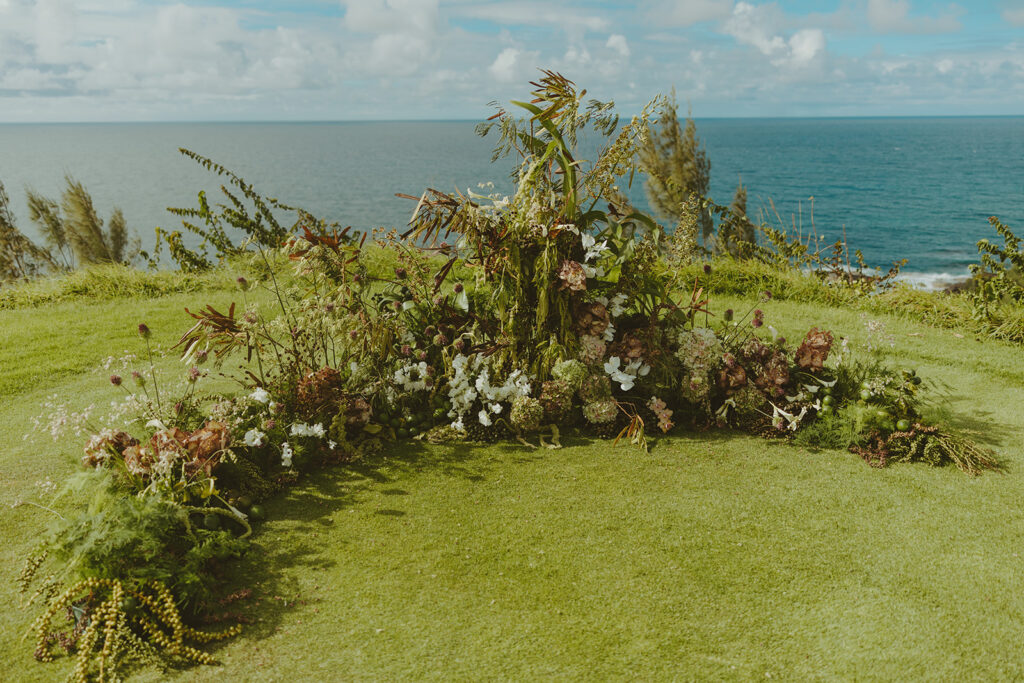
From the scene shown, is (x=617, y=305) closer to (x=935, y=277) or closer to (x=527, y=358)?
(x=527, y=358)

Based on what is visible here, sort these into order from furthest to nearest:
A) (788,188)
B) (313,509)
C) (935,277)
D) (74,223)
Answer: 1. (788,188)
2. (935,277)
3. (74,223)
4. (313,509)

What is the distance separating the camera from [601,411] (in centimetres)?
393

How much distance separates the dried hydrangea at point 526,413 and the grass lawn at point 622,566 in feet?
0.56

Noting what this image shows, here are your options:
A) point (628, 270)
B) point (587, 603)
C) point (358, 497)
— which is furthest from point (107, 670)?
point (628, 270)

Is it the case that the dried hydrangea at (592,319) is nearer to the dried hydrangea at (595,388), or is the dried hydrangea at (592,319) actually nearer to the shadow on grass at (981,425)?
the dried hydrangea at (595,388)

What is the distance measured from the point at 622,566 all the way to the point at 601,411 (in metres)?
1.27

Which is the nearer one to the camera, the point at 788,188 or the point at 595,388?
the point at 595,388

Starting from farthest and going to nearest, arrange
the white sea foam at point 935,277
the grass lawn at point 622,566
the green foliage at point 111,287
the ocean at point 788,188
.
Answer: the ocean at point 788,188 → the white sea foam at point 935,277 → the green foliage at point 111,287 → the grass lawn at point 622,566

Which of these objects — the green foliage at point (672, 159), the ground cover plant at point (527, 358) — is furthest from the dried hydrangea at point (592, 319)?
the green foliage at point (672, 159)

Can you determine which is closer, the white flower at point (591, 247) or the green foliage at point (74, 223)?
the white flower at point (591, 247)

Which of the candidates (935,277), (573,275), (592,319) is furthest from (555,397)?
(935,277)

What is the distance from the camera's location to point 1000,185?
192ft

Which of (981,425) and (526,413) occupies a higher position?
(526,413)

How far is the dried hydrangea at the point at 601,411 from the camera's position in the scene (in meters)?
3.93
